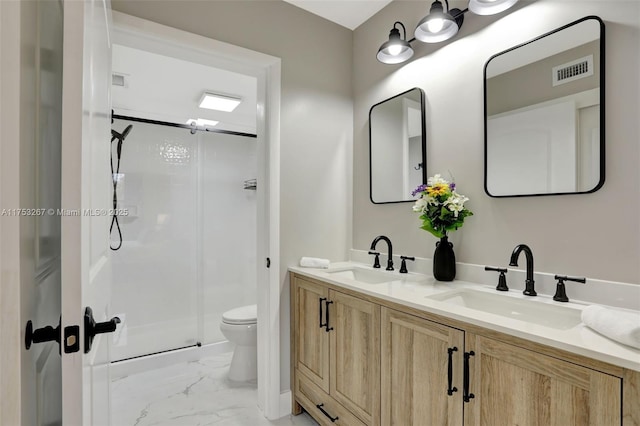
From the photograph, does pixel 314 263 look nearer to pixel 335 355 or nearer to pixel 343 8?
pixel 335 355

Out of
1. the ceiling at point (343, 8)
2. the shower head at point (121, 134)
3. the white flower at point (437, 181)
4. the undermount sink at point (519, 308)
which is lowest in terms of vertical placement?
the undermount sink at point (519, 308)

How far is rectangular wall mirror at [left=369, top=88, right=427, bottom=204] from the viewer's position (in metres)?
1.89

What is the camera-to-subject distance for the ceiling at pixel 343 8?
206 centimetres

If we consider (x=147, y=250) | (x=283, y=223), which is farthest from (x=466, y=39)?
(x=147, y=250)

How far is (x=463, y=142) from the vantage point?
1.66 m

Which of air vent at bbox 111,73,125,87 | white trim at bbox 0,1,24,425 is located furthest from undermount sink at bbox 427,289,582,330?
air vent at bbox 111,73,125,87

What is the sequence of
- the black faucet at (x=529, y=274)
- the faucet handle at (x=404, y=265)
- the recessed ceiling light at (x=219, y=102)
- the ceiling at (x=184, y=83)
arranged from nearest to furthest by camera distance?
the black faucet at (x=529, y=274) → the faucet handle at (x=404, y=265) → the ceiling at (x=184, y=83) → the recessed ceiling light at (x=219, y=102)

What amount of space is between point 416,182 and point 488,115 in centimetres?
52

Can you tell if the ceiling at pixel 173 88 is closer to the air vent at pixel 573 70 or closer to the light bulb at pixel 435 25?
the light bulb at pixel 435 25

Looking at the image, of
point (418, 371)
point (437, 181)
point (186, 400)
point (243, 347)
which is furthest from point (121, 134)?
point (418, 371)

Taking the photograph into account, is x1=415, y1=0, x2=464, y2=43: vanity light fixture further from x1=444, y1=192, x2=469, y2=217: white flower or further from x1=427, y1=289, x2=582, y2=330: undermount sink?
x1=427, y1=289, x2=582, y2=330: undermount sink

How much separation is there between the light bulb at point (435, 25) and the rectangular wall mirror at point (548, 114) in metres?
0.30

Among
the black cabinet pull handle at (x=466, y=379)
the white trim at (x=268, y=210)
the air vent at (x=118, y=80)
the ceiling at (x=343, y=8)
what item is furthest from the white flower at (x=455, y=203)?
the air vent at (x=118, y=80)

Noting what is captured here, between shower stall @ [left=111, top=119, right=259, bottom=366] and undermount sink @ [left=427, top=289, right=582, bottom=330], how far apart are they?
2.29 metres
